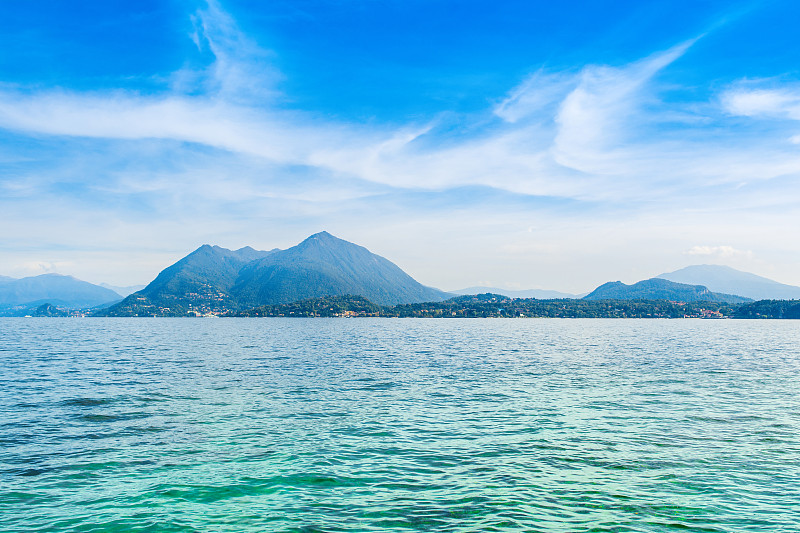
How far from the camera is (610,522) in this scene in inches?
593

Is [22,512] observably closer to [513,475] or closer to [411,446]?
[411,446]

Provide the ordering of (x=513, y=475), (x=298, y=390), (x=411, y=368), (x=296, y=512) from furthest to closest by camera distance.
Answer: (x=411, y=368)
(x=298, y=390)
(x=513, y=475)
(x=296, y=512)

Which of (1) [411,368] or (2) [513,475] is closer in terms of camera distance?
(2) [513,475]

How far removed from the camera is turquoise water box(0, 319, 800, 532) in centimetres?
1573

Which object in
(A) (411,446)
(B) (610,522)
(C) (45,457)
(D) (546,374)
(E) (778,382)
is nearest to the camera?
(B) (610,522)

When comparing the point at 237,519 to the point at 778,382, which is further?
the point at 778,382

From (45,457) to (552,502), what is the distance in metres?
21.8

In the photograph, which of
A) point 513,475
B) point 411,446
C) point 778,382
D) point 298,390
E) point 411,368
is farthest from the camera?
point 411,368

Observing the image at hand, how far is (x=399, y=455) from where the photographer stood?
22.2m

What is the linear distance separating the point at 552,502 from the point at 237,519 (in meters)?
10.5

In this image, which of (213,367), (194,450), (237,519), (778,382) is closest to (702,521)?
(237,519)

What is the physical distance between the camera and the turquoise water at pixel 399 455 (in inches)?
619

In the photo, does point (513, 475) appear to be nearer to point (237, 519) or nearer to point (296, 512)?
point (296, 512)

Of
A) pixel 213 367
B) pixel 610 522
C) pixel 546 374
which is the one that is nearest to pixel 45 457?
pixel 610 522
